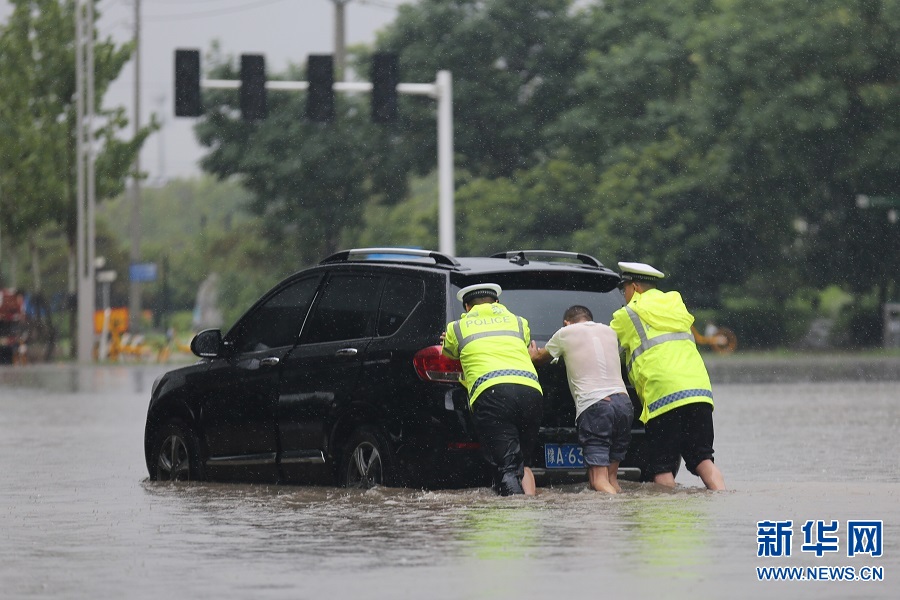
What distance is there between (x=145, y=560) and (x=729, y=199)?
48.5 meters

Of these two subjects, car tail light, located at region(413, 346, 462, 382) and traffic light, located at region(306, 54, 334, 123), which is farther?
traffic light, located at region(306, 54, 334, 123)

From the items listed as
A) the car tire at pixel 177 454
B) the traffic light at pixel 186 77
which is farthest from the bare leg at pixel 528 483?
the traffic light at pixel 186 77

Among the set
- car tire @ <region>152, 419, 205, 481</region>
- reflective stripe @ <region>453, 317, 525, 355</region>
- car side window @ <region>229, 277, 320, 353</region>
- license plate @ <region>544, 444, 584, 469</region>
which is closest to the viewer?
reflective stripe @ <region>453, 317, 525, 355</region>

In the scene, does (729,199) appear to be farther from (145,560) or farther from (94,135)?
(145,560)

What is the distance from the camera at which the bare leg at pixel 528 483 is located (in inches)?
443

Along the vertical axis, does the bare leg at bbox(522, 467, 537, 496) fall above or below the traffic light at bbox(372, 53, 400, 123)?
below

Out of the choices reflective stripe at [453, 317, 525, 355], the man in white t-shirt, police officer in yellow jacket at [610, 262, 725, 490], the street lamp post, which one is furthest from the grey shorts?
the street lamp post

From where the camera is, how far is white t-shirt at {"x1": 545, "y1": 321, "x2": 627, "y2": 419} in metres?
11.2

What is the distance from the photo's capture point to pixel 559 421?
11586 millimetres

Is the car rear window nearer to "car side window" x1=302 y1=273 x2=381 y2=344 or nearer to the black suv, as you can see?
the black suv

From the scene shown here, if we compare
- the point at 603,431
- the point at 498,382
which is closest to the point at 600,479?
the point at 603,431

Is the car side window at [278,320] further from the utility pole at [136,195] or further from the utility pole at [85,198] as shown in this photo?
the utility pole at [136,195]

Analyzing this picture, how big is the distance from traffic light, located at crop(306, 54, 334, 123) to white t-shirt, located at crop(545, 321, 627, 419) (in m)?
17.9

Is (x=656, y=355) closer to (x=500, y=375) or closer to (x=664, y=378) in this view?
(x=664, y=378)
